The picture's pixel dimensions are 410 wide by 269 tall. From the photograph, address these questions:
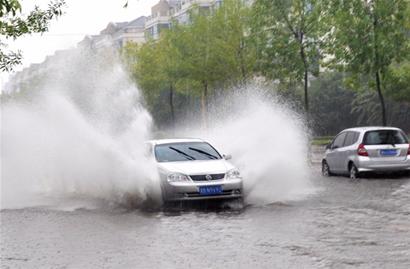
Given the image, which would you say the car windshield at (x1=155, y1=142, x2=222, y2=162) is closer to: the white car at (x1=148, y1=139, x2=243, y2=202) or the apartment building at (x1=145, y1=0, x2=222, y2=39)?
the white car at (x1=148, y1=139, x2=243, y2=202)

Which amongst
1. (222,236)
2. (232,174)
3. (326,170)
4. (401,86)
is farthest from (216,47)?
(222,236)

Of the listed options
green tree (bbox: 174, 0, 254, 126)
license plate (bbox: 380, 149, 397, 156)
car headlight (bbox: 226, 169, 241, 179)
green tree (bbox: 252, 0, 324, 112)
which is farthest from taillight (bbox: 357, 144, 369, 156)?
green tree (bbox: 174, 0, 254, 126)

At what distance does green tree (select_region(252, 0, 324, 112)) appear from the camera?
33969 mm

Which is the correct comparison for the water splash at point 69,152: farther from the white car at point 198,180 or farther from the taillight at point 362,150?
the taillight at point 362,150

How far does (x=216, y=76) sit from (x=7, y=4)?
3859cm

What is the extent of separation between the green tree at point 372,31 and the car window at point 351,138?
694cm

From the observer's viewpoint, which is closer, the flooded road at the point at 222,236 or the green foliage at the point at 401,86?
the flooded road at the point at 222,236

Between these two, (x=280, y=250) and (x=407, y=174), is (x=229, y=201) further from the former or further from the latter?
(x=407, y=174)

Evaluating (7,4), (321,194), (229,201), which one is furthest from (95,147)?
(7,4)

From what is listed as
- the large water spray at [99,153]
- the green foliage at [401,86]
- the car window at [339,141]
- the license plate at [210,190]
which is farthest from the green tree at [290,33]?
the license plate at [210,190]

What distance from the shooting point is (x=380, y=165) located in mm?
20094

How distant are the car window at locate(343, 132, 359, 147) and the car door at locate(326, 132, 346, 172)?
0.25m

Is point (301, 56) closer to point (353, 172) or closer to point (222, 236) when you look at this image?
point (353, 172)

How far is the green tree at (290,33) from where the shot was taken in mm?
33969
